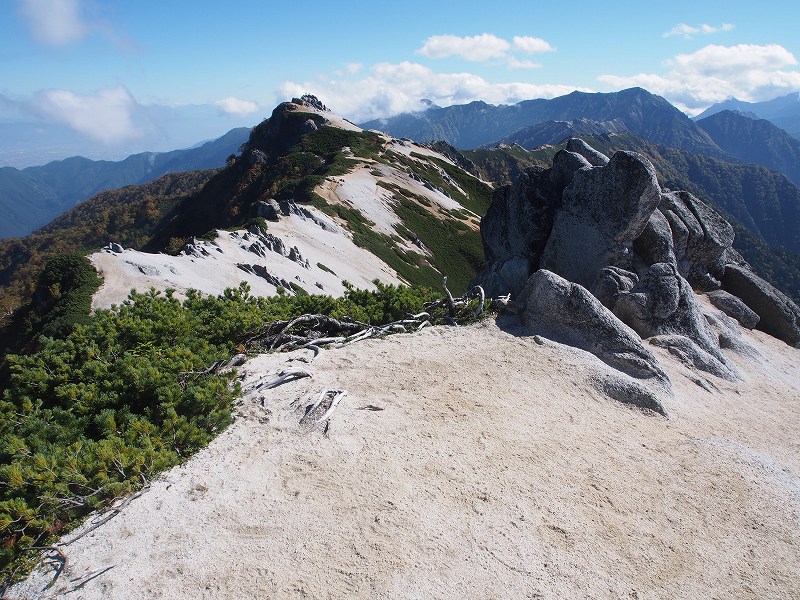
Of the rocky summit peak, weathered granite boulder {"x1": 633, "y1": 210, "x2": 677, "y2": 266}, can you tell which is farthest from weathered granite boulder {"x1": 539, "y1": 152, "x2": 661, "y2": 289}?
the rocky summit peak

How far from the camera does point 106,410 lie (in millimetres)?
8305

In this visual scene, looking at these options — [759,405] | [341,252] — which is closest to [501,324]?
[759,405]

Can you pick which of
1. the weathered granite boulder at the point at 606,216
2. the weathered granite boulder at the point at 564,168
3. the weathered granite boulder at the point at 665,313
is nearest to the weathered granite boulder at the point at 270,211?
the weathered granite boulder at the point at 564,168

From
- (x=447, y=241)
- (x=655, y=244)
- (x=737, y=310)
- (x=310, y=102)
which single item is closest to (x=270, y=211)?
(x=447, y=241)

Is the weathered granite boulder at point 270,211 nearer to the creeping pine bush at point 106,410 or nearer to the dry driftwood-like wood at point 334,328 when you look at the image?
the dry driftwood-like wood at point 334,328

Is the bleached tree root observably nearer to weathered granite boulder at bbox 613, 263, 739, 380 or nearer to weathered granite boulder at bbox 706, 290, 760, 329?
weathered granite boulder at bbox 613, 263, 739, 380

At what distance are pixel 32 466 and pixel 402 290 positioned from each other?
37.8 ft

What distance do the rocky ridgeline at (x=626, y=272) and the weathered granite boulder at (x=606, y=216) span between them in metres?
0.05

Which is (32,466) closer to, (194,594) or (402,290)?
(194,594)

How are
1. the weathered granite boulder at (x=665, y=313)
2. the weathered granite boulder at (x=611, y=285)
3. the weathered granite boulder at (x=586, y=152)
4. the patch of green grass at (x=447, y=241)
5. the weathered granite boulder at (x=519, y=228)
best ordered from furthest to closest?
the patch of green grass at (x=447, y=241) → the weathered granite boulder at (x=586, y=152) → the weathered granite boulder at (x=519, y=228) → the weathered granite boulder at (x=611, y=285) → the weathered granite boulder at (x=665, y=313)

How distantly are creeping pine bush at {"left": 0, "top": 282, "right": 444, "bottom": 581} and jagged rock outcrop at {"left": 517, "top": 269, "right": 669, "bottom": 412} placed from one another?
8545 mm

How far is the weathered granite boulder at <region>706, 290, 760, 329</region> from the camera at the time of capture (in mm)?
25170

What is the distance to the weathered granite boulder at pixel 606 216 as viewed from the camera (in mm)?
22719

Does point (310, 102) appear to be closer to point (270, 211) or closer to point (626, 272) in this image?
point (270, 211)
